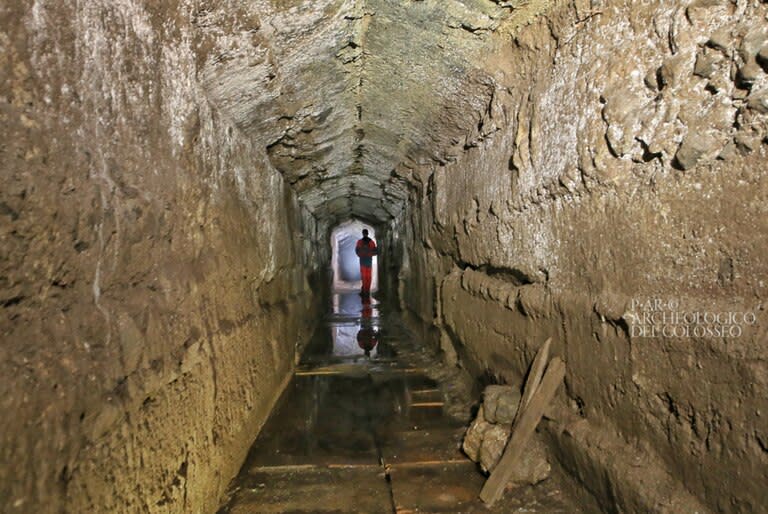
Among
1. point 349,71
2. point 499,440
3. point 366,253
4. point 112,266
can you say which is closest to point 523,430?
point 499,440

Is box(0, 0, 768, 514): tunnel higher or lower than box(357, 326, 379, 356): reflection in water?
higher

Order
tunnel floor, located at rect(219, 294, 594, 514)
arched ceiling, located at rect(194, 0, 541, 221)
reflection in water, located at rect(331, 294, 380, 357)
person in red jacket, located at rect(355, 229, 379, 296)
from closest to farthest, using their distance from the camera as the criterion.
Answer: arched ceiling, located at rect(194, 0, 541, 221) < tunnel floor, located at rect(219, 294, 594, 514) < reflection in water, located at rect(331, 294, 380, 357) < person in red jacket, located at rect(355, 229, 379, 296)

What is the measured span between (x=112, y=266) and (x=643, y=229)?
1.77m

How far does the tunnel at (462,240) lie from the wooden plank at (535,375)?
0.05 feet

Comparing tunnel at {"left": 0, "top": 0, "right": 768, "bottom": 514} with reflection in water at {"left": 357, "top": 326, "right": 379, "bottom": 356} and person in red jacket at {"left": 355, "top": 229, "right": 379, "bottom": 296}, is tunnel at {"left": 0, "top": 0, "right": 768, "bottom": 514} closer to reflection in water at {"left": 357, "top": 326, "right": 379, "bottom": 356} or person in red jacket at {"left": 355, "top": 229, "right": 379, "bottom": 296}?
reflection in water at {"left": 357, "top": 326, "right": 379, "bottom": 356}

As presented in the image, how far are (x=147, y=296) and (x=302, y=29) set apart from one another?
4.72 ft

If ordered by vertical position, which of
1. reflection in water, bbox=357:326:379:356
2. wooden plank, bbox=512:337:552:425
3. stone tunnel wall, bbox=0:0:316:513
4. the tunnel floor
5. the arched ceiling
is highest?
the arched ceiling

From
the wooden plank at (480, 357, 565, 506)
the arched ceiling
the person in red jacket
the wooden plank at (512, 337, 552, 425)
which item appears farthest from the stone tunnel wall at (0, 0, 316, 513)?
the person in red jacket

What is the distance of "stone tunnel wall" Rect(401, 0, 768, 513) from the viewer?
126cm

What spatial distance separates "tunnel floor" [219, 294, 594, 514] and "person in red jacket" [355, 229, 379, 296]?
5396 millimetres

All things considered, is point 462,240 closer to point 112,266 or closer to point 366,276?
point 112,266

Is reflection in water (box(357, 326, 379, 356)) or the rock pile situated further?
reflection in water (box(357, 326, 379, 356))

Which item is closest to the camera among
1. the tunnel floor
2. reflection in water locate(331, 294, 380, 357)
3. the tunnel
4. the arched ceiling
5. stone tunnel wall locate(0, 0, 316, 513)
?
stone tunnel wall locate(0, 0, 316, 513)

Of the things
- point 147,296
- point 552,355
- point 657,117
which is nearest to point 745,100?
point 657,117
